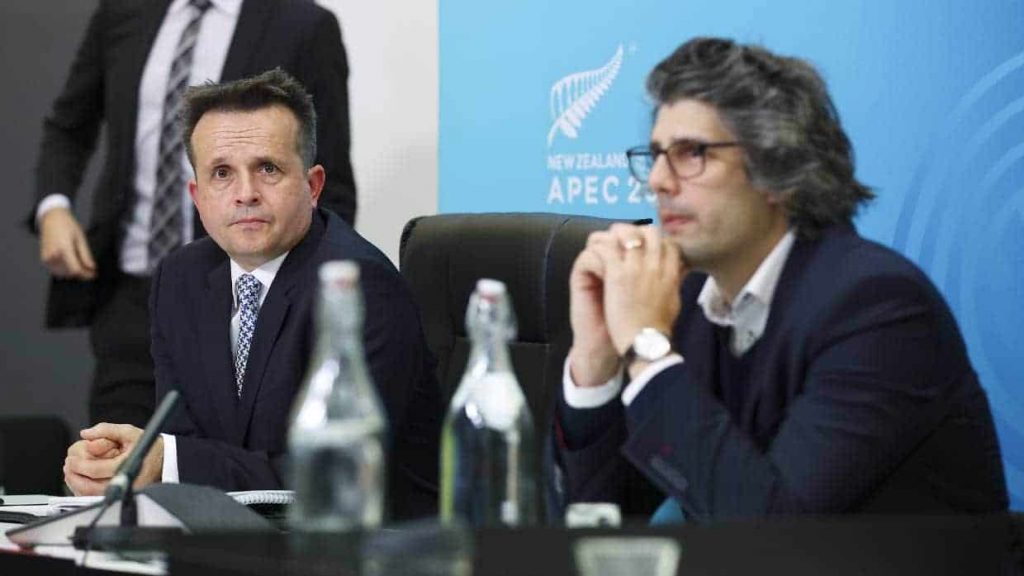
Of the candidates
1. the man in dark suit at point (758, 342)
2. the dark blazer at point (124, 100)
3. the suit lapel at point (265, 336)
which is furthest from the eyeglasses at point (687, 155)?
the dark blazer at point (124, 100)

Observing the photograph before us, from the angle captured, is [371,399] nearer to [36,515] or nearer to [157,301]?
[36,515]

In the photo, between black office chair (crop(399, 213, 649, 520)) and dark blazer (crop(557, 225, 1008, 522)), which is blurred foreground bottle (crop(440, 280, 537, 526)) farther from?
black office chair (crop(399, 213, 649, 520))

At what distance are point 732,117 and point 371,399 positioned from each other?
30.7 inches

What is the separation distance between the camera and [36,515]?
209 centimetres

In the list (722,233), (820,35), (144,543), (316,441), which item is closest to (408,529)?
(316,441)

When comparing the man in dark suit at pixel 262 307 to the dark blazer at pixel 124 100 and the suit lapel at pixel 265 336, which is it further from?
the dark blazer at pixel 124 100

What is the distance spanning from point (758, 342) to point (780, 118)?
27 cm

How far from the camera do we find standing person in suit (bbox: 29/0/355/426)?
376 cm

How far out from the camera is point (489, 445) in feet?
4.55

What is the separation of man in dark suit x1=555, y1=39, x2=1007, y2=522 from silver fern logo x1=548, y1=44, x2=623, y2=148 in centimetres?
124

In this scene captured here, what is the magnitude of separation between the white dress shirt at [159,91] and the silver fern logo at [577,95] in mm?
969

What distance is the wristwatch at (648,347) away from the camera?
1725 mm

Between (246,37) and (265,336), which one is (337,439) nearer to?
(265,336)

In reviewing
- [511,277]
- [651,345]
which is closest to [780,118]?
[651,345]
